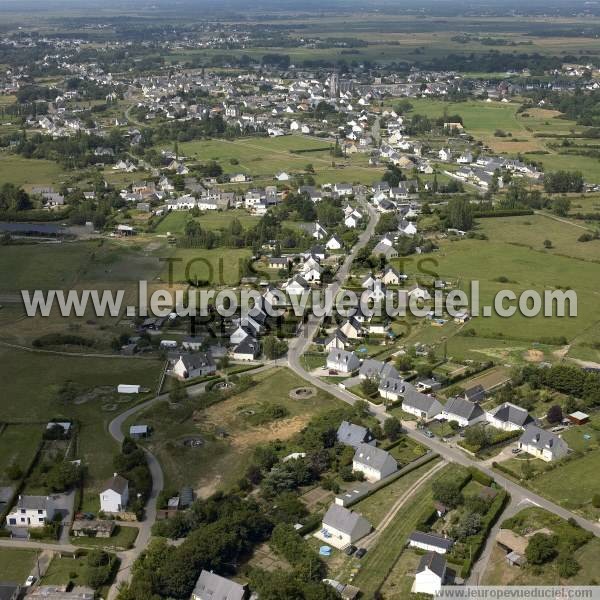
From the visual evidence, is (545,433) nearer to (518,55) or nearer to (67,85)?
(67,85)

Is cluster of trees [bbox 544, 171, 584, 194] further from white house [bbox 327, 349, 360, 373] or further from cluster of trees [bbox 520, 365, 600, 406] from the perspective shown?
white house [bbox 327, 349, 360, 373]

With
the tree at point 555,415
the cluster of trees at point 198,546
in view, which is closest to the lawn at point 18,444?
the cluster of trees at point 198,546

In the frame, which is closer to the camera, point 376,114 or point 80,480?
point 80,480

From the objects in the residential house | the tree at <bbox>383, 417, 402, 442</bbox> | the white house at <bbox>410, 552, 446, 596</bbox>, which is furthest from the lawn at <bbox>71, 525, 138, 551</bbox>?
the residential house

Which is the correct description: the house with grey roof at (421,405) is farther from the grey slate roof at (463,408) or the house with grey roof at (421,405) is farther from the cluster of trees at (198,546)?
the cluster of trees at (198,546)

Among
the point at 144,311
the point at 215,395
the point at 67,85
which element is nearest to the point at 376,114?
the point at 67,85

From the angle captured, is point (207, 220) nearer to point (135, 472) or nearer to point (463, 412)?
point (463, 412)

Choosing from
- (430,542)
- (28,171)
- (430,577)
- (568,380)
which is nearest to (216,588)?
(430,577)
